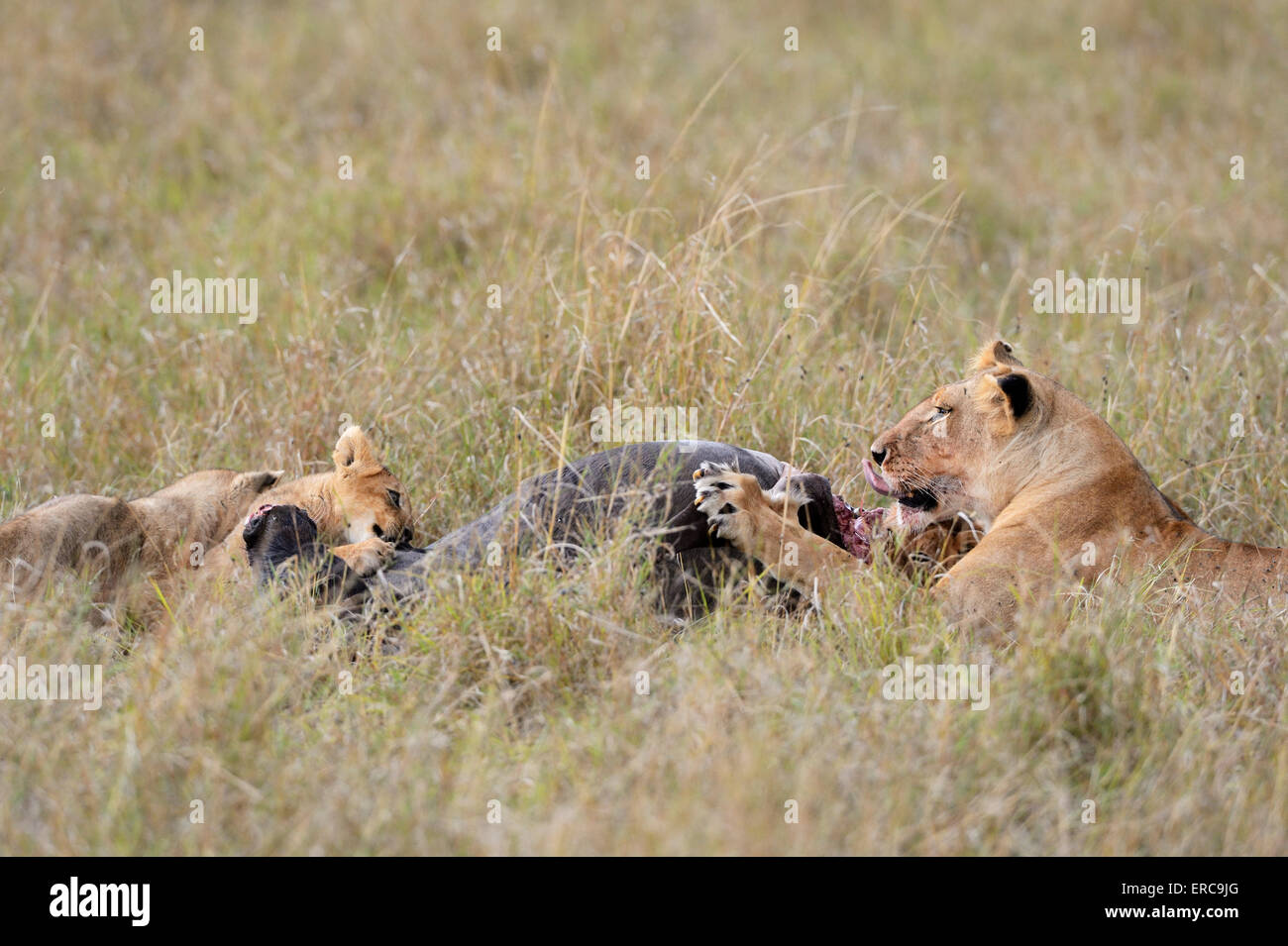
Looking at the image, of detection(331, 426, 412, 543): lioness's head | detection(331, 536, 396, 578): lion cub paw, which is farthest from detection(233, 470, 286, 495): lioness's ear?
detection(331, 536, 396, 578): lion cub paw

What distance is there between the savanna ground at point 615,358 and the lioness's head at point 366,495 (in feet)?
1.54

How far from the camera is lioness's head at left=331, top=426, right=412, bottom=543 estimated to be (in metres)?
4.29

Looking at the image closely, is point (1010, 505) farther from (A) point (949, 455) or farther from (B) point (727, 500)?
(B) point (727, 500)

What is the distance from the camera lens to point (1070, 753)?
11.0 feet

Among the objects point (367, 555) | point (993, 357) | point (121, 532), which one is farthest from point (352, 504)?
point (993, 357)

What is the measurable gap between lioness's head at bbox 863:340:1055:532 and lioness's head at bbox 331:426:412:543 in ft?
4.82

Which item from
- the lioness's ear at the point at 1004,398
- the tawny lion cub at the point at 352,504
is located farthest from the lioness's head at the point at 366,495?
the lioness's ear at the point at 1004,398

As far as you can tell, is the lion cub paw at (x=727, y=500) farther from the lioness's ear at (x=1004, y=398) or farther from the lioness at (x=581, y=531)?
the lioness's ear at (x=1004, y=398)

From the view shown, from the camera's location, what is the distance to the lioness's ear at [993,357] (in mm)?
4609

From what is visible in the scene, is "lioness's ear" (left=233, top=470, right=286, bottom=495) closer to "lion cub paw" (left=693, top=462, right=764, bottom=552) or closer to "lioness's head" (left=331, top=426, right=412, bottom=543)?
"lioness's head" (left=331, top=426, right=412, bottom=543)

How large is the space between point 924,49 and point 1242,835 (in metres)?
8.71

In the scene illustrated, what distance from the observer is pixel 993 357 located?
4.65 m

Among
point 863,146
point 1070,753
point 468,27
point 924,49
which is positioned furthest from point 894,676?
point 924,49
